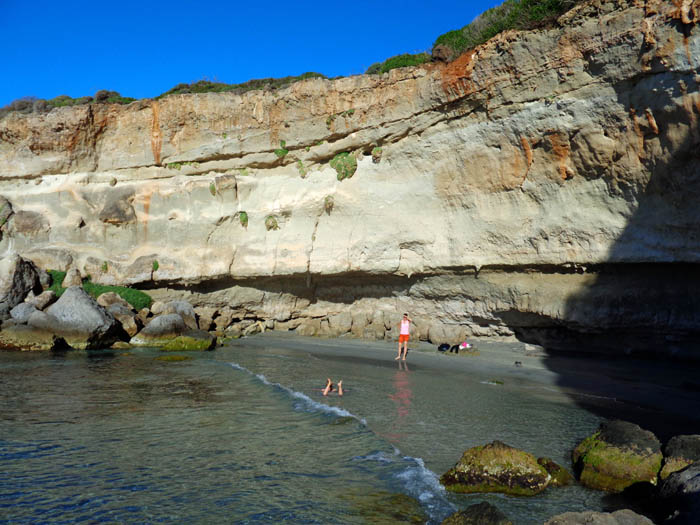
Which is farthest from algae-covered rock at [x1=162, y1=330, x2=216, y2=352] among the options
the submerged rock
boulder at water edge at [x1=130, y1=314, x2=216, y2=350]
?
the submerged rock

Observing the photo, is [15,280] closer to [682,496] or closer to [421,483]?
[421,483]

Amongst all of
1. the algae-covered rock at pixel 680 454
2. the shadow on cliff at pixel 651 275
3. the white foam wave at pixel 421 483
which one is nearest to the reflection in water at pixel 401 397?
the white foam wave at pixel 421 483

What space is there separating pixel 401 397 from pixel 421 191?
8.59m

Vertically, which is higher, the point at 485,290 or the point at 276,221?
the point at 276,221

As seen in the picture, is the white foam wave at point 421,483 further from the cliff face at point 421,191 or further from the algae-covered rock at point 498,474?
the cliff face at point 421,191

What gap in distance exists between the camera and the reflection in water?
6.69 meters

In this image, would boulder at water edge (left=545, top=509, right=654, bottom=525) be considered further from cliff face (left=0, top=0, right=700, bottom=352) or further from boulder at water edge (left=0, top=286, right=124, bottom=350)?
boulder at water edge (left=0, top=286, right=124, bottom=350)

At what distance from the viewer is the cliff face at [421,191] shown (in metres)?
11.2

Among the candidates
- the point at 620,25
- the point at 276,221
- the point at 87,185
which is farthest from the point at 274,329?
the point at 620,25

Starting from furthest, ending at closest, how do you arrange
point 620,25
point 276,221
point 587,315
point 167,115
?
1. point 167,115
2. point 276,221
3. point 587,315
4. point 620,25

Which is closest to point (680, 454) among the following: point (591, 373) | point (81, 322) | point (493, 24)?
point (591, 373)

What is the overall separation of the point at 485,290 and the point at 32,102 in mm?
23856

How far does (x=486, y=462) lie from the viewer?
4.98m

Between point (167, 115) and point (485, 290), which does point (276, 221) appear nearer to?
point (167, 115)
